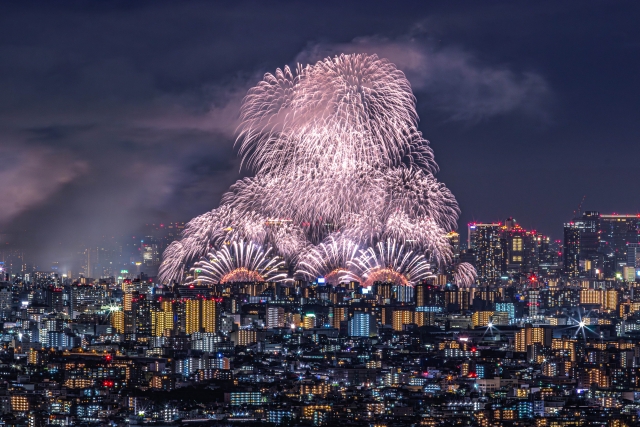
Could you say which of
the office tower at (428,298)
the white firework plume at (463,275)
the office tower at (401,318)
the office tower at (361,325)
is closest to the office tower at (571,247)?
the white firework plume at (463,275)

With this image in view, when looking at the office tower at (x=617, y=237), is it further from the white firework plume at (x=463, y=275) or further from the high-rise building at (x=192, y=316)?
the high-rise building at (x=192, y=316)

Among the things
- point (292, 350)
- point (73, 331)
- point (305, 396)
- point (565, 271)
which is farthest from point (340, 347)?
point (565, 271)

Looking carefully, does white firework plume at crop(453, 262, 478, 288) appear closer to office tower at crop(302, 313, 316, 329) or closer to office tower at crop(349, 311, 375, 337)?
office tower at crop(349, 311, 375, 337)

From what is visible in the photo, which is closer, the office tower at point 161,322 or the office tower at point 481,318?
the office tower at point 161,322

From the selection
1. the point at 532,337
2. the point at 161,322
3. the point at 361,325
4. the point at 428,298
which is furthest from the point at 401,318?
the point at 161,322

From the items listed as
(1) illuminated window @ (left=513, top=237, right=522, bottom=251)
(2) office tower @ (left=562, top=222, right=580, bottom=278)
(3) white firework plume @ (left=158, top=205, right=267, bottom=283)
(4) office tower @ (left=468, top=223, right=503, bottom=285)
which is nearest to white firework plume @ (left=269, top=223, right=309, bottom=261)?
(3) white firework plume @ (left=158, top=205, right=267, bottom=283)

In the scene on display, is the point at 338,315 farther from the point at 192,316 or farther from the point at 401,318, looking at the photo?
the point at 192,316
